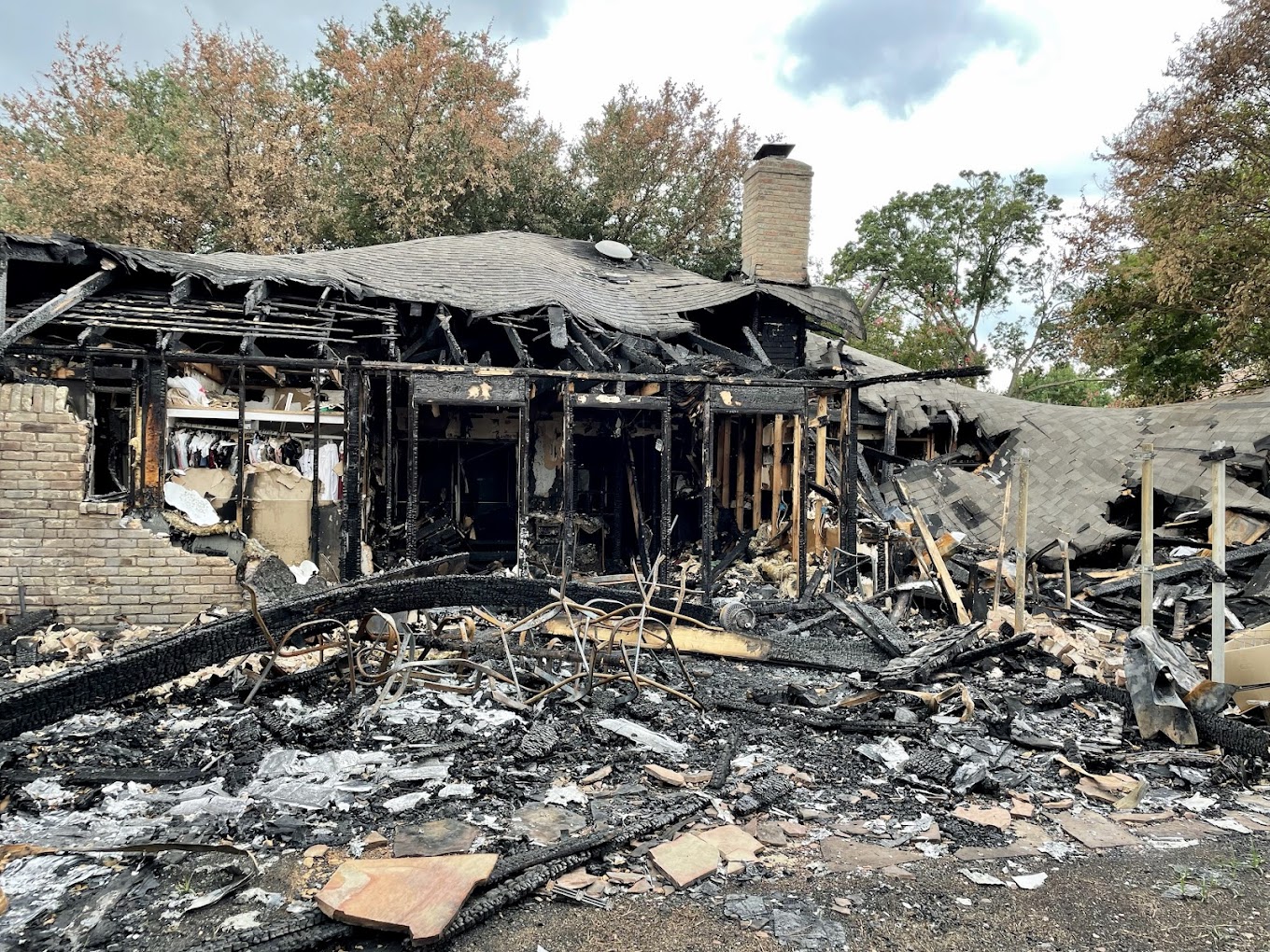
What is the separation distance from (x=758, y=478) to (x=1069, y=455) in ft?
20.9

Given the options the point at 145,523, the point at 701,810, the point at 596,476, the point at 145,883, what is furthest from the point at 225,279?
the point at 701,810

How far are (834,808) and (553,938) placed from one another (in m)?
1.98

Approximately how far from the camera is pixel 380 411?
1137cm

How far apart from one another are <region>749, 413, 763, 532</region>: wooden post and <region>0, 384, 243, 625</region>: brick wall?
8.97 m

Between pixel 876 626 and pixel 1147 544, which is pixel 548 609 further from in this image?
pixel 1147 544

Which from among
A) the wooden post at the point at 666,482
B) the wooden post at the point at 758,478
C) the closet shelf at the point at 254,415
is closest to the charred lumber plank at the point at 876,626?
the wooden post at the point at 666,482

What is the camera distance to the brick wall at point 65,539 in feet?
25.2

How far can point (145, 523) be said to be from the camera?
26.7 feet

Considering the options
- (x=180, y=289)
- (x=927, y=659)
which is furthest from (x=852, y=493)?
(x=180, y=289)

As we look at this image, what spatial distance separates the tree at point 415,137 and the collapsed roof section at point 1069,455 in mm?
13171

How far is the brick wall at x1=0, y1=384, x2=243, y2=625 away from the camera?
25.2ft

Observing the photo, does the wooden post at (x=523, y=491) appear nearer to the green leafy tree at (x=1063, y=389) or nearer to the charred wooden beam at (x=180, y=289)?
the charred wooden beam at (x=180, y=289)

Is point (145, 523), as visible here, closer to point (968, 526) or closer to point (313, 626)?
point (313, 626)

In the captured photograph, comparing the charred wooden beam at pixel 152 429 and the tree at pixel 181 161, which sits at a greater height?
the tree at pixel 181 161
